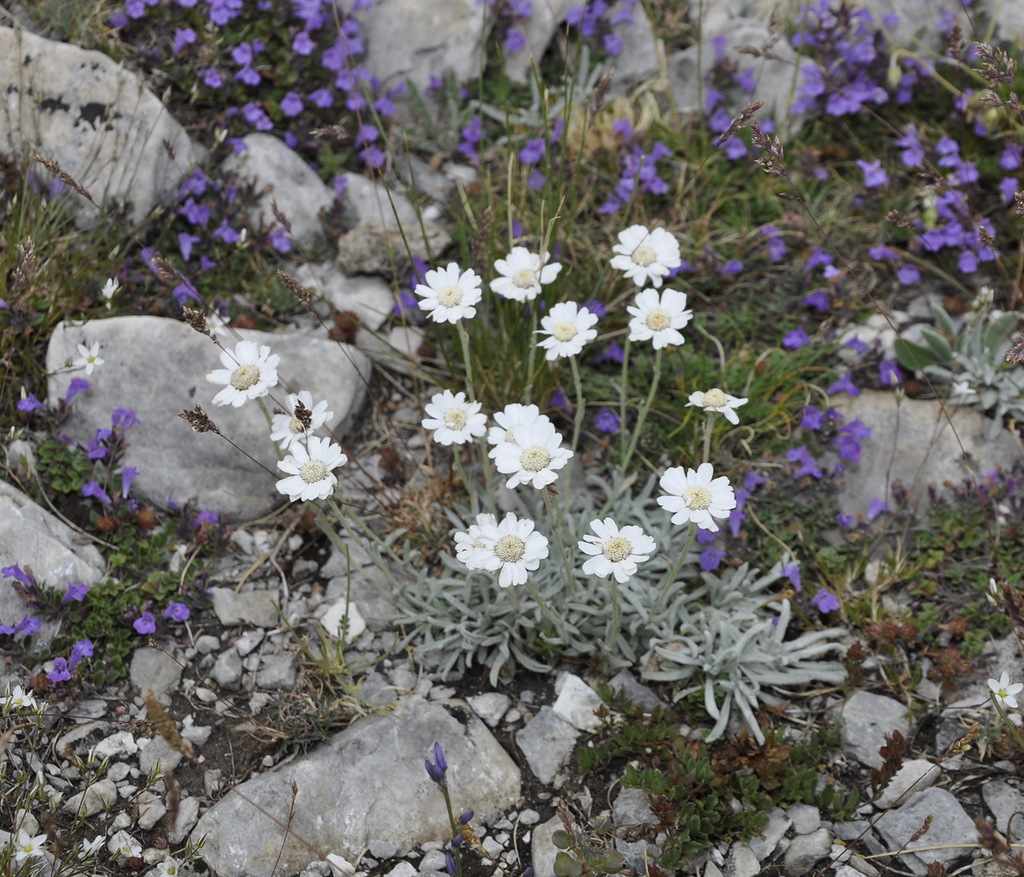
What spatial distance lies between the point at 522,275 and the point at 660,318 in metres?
0.53

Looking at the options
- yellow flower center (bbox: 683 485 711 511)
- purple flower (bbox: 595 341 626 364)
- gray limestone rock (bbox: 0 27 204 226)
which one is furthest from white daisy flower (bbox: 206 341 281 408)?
gray limestone rock (bbox: 0 27 204 226)

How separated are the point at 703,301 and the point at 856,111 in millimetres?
1480

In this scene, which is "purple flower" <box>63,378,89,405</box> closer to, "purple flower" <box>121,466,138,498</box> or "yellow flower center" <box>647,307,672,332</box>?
"purple flower" <box>121,466,138,498</box>

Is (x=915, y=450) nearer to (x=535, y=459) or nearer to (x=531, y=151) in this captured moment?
(x=535, y=459)

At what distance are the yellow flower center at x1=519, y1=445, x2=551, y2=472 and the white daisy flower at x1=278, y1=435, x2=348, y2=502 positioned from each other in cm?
55

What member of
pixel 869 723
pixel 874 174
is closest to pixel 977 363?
pixel 874 174

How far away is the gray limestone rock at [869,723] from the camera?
3.32 metres

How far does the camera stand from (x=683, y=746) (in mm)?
3156

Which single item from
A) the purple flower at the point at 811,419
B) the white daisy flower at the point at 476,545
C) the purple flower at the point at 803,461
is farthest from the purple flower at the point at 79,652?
the purple flower at the point at 811,419

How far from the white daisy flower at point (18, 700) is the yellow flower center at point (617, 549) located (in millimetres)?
1987

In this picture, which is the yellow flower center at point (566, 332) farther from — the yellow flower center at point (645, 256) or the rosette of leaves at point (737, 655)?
the rosette of leaves at point (737, 655)

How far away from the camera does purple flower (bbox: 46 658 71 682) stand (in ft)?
10.6

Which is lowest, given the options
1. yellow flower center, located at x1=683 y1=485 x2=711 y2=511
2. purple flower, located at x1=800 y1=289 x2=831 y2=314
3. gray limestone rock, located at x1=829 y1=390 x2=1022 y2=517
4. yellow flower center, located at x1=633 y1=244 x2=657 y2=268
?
gray limestone rock, located at x1=829 y1=390 x2=1022 y2=517

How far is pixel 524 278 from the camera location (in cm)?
330
